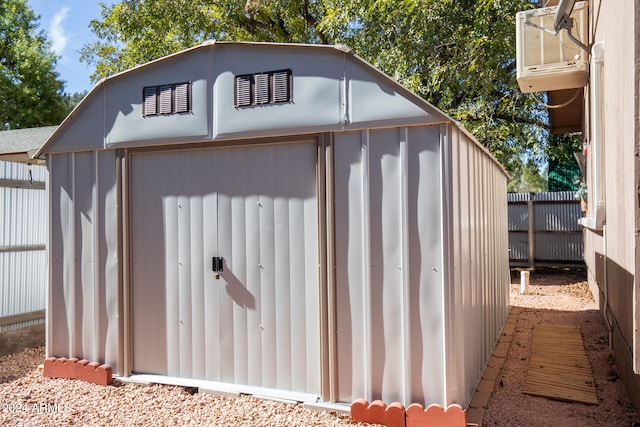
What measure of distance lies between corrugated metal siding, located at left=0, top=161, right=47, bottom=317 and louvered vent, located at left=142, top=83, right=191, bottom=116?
8.83 ft

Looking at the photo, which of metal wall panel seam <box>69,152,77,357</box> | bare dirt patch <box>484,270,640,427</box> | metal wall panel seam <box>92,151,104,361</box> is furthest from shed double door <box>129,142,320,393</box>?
bare dirt patch <box>484,270,640,427</box>

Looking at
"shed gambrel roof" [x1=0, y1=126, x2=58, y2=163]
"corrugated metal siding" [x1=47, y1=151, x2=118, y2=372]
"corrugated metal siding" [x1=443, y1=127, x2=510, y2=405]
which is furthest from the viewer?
"shed gambrel roof" [x1=0, y1=126, x2=58, y2=163]

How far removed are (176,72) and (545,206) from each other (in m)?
11.0

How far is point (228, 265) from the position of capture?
420 cm

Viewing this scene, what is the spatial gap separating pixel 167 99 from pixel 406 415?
3415 millimetres

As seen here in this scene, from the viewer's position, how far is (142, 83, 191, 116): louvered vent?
167 inches

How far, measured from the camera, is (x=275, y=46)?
12.8 ft

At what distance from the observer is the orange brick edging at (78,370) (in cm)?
445

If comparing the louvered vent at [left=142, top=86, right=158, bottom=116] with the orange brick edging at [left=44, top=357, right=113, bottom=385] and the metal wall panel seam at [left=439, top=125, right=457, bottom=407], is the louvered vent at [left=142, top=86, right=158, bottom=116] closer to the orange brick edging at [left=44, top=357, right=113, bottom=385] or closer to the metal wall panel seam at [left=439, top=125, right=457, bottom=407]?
the orange brick edging at [left=44, top=357, right=113, bottom=385]

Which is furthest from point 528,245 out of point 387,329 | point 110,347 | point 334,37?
point 110,347

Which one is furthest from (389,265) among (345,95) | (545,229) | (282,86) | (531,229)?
(545,229)

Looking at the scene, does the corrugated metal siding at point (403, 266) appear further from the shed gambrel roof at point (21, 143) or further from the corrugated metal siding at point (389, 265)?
the shed gambrel roof at point (21, 143)

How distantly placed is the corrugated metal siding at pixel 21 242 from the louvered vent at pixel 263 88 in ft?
11.6

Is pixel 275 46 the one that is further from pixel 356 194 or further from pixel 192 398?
pixel 192 398
